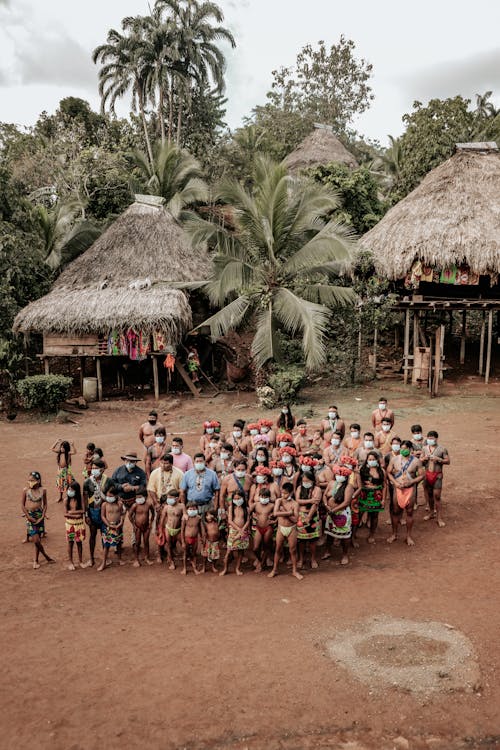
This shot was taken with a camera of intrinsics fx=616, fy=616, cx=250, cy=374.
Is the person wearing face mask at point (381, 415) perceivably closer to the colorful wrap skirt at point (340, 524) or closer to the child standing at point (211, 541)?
the colorful wrap skirt at point (340, 524)

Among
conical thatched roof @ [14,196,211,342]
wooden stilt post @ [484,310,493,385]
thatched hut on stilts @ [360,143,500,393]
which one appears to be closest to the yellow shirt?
conical thatched roof @ [14,196,211,342]

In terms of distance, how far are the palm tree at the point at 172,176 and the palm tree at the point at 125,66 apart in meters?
5.08

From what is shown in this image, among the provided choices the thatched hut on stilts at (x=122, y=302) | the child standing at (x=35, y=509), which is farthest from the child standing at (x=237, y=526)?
the thatched hut on stilts at (x=122, y=302)

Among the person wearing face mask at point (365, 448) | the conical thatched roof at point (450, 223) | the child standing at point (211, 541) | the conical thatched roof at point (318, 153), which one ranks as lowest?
the child standing at point (211, 541)

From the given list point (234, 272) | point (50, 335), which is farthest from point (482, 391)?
point (50, 335)

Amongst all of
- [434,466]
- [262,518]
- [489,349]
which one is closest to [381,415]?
[434,466]

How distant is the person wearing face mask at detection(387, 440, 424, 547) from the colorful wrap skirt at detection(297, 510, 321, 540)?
1351 mm

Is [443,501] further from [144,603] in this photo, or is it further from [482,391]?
[482,391]

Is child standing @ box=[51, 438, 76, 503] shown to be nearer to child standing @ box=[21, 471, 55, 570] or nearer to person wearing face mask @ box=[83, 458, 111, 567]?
child standing @ box=[21, 471, 55, 570]

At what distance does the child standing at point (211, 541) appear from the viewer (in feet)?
23.7

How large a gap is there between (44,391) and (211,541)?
10389 millimetres

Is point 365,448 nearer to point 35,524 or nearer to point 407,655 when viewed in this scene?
point 407,655

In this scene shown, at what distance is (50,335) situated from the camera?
60.1ft

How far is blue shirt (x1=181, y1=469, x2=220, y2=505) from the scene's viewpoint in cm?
759
